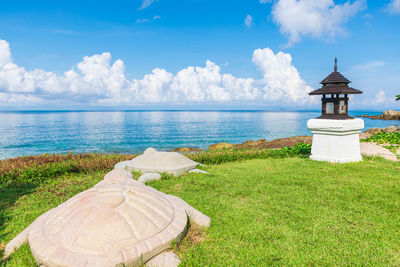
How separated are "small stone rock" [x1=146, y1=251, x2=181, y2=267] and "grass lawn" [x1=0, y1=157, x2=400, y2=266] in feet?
0.45

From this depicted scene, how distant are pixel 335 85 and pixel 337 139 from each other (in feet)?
5.97

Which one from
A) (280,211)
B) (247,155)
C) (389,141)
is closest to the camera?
(280,211)

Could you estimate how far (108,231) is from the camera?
2816mm

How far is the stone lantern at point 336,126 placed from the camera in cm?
780

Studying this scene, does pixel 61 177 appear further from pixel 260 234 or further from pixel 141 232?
pixel 260 234

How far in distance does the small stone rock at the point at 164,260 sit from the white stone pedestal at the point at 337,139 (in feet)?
22.3

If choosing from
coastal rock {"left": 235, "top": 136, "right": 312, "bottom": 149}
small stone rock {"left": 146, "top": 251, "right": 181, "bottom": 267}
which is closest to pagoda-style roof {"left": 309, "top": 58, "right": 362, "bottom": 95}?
small stone rock {"left": 146, "top": 251, "right": 181, "bottom": 267}

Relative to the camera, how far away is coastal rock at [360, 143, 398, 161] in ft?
29.1

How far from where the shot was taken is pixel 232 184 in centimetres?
613

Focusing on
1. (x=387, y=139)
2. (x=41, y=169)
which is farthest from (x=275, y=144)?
(x=41, y=169)

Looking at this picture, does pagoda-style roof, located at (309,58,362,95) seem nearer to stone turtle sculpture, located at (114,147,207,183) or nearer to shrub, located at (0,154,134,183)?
stone turtle sculpture, located at (114,147,207,183)

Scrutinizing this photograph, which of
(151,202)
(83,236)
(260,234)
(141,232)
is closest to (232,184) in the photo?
(260,234)

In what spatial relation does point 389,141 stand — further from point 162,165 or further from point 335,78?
point 162,165

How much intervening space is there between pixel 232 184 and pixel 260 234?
2.58 metres
